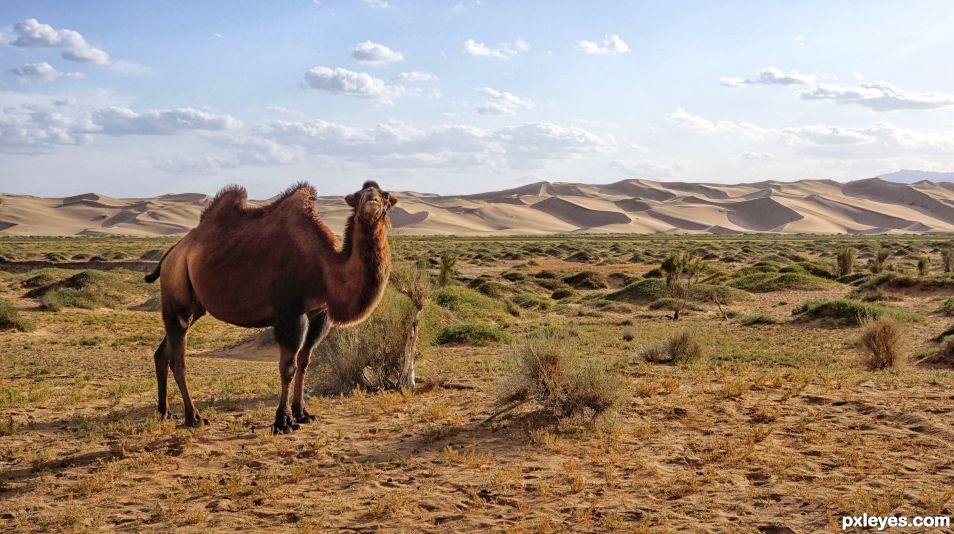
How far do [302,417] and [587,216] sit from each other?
5651 inches

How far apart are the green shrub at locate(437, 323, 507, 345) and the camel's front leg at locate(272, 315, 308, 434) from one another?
32.9ft

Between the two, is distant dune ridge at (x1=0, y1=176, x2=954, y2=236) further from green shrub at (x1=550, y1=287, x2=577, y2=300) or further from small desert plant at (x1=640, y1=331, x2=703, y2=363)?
small desert plant at (x1=640, y1=331, x2=703, y2=363)

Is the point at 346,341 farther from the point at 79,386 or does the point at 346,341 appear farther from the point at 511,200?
the point at 511,200

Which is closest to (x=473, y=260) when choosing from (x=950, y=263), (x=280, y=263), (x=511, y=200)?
(x=950, y=263)

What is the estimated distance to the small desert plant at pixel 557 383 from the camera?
327 inches

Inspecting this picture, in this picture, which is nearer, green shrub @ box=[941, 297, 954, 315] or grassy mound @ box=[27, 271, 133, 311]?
green shrub @ box=[941, 297, 954, 315]

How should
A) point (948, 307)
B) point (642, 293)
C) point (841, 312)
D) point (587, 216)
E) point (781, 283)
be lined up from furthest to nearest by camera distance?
point (587, 216), point (781, 283), point (642, 293), point (948, 307), point (841, 312)

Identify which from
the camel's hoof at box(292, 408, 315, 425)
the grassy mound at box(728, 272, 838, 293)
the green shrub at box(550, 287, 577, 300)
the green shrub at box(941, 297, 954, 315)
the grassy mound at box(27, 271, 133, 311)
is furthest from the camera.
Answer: the green shrub at box(550, 287, 577, 300)

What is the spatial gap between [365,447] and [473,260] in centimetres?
4697

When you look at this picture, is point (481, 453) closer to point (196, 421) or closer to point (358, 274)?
point (358, 274)

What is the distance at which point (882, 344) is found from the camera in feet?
41.1

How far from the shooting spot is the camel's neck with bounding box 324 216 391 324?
24.6 feet

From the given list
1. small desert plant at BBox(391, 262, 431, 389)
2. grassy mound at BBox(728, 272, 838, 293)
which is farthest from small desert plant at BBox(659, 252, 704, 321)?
small desert plant at BBox(391, 262, 431, 389)

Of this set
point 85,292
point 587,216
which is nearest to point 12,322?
point 85,292
